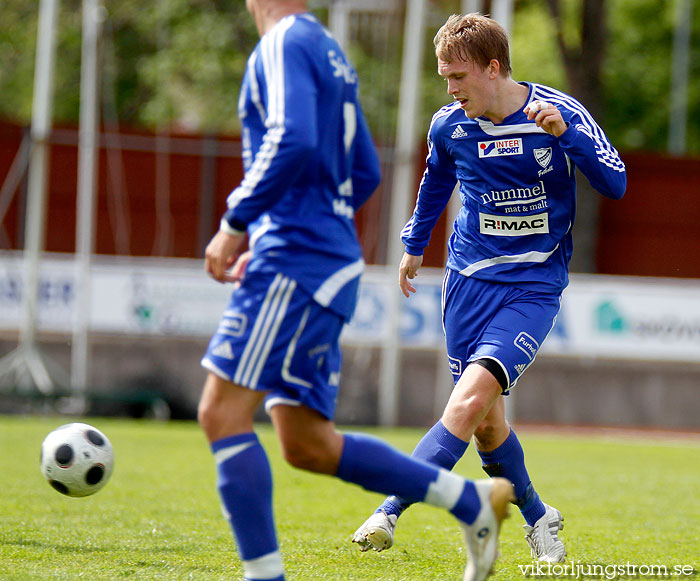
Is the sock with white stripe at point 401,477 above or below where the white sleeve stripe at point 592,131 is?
below

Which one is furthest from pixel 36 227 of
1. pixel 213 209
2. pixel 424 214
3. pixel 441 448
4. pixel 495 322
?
pixel 441 448

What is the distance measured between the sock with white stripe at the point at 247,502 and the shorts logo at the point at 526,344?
5.13 feet

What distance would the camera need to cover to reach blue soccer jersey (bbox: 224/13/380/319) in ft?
11.3

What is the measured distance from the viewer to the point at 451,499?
3.77 metres

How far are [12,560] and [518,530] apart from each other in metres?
2.83

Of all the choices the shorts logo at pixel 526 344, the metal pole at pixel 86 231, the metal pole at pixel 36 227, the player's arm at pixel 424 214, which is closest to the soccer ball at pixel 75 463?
the player's arm at pixel 424 214

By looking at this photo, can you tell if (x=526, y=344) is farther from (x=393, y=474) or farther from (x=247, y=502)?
(x=247, y=502)

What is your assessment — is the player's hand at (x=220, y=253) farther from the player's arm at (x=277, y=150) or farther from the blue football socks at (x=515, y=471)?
the blue football socks at (x=515, y=471)

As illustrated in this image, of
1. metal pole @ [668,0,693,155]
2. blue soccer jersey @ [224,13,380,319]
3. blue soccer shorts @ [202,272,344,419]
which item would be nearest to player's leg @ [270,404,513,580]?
blue soccer shorts @ [202,272,344,419]

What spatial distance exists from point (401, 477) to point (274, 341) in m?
0.67

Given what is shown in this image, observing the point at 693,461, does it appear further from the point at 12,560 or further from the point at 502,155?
the point at 12,560

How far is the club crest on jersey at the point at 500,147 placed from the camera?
190 inches

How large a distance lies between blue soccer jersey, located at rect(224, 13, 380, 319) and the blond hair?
2.94 ft

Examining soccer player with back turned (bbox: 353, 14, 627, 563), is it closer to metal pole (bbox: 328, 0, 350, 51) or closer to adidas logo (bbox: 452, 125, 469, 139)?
adidas logo (bbox: 452, 125, 469, 139)
